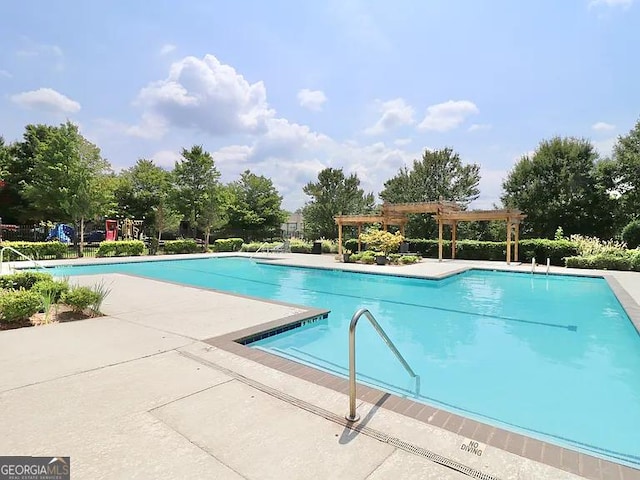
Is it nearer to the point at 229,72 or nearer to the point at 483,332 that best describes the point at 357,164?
the point at 229,72

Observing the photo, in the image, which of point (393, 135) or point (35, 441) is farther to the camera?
point (393, 135)

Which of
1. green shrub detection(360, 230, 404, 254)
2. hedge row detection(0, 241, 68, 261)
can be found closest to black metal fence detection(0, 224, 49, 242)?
hedge row detection(0, 241, 68, 261)

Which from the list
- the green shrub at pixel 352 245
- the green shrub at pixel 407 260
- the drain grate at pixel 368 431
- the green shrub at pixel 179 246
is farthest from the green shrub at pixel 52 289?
the green shrub at pixel 352 245

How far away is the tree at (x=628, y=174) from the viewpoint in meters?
20.5

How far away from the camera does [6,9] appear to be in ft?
29.8

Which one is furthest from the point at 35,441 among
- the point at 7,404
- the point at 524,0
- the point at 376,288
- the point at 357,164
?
the point at 357,164

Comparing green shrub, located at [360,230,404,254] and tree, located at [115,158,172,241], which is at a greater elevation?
tree, located at [115,158,172,241]

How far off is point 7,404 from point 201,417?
158cm

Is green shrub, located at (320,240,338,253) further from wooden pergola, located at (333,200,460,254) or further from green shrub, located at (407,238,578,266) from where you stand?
green shrub, located at (407,238,578,266)

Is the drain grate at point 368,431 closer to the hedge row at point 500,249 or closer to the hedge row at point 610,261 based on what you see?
the hedge row at point 610,261

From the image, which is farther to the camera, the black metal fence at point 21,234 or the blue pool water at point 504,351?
the black metal fence at point 21,234

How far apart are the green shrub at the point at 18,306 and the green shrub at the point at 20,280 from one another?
1495mm

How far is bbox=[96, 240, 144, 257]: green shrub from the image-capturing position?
18953 millimetres

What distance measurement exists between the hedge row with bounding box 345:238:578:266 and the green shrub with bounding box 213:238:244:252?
11.4 meters
